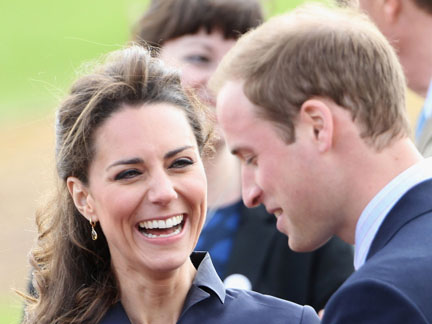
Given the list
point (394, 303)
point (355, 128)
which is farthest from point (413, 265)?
point (355, 128)

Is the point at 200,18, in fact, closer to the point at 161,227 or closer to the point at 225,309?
the point at 161,227

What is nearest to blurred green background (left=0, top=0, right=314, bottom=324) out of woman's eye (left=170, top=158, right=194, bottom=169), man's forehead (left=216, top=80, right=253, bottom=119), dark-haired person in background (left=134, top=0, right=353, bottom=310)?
dark-haired person in background (left=134, top=0, right=353, bottom=310)

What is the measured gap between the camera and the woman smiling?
11.6 ft

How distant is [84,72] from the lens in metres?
3.94

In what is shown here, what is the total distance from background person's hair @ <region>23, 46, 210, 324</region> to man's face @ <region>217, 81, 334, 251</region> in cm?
81

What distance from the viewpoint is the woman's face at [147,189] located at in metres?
3.52

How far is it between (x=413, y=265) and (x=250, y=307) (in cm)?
123

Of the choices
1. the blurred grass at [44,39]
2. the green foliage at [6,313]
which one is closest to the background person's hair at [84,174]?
the green foliage at [6,313]

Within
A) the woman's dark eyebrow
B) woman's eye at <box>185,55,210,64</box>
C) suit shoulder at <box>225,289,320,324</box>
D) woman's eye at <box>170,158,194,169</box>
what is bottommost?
suit shoulder at <box>225,289,320,324</box>

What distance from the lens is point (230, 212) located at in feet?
15.8

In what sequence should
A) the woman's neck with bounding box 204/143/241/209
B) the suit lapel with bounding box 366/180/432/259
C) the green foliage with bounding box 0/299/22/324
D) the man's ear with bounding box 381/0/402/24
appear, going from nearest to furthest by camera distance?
the suit lapel with bounding box 366/180/432/259 → the man's ear with bounding box 381/0/402/24 → the woman's neck with bounding box 204/143/241/209 → the green foliage with bounding box 0/299/22/324

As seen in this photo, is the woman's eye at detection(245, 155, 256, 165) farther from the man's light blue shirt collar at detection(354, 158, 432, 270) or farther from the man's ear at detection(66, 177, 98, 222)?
the man's ear at detection(66, 177, 98, 222)

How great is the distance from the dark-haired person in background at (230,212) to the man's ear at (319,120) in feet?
4.39

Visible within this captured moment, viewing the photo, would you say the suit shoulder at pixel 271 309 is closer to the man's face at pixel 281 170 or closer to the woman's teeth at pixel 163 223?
the woman's teeth at pixel 163 223
